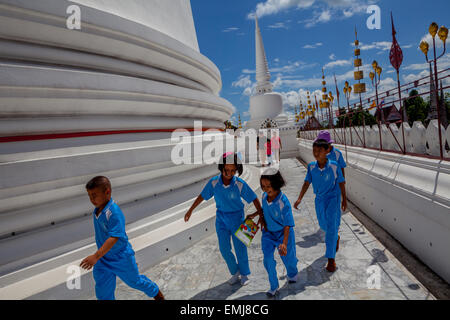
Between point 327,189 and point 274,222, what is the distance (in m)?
0.86

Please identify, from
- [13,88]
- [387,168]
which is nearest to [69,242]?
[13,88]

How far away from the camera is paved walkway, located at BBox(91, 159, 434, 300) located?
250 cm

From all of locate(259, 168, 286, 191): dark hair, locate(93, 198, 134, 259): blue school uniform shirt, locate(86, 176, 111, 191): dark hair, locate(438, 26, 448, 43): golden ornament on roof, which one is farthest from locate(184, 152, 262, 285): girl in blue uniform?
locate(438, 26, 448, 43): golden ornament on roof

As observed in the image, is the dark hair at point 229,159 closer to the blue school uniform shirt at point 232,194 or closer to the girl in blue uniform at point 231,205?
the girl in blue uniform at point 231,205

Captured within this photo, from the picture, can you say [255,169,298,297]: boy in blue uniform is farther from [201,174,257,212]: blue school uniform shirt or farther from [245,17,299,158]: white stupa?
[245,17,299,158]: white stupa

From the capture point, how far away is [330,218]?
301cm

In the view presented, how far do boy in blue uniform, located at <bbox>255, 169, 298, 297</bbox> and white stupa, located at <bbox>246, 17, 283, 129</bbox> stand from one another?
61.6 feet

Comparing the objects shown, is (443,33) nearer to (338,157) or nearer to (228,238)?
(338,157)

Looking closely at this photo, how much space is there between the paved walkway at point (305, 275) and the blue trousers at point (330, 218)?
255 mm

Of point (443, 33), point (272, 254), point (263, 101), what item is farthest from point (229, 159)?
point (263, 101)

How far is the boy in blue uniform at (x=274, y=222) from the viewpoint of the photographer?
8.10 ft

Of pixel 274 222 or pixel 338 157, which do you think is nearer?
pixel 274 222

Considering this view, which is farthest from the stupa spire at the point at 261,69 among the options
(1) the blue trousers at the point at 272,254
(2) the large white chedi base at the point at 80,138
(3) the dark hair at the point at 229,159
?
(1) the blue trousers at the point at 272,254

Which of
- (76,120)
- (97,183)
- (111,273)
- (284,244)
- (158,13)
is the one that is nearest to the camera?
(97,183)
